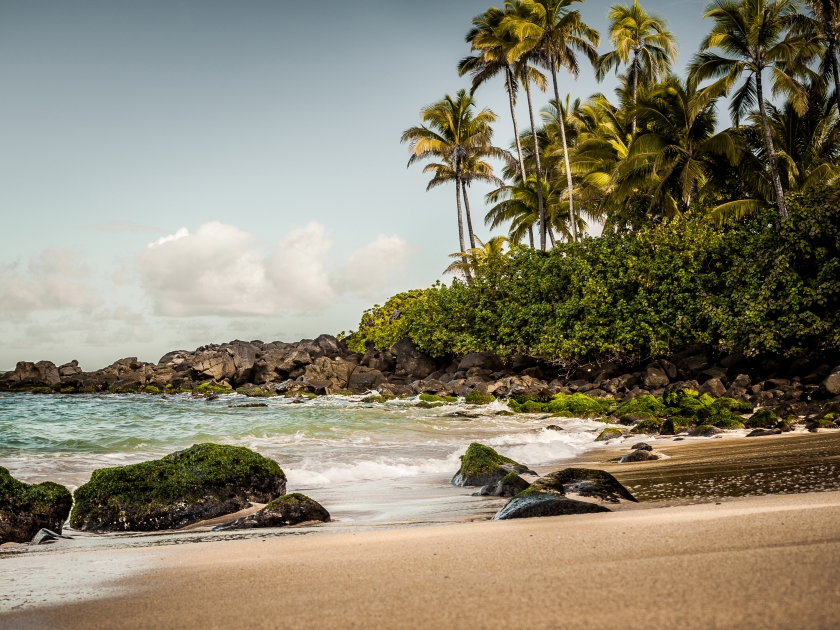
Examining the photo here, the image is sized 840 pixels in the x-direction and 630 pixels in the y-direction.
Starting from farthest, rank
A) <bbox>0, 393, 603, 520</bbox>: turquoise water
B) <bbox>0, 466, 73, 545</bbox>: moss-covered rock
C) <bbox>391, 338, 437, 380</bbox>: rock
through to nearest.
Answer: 1. <bbox>391, 338, 437, 380</bbox>: rock
2. <bbox>0, 393, 603, 520</bbox>: turquoise water
3. <bbox>0, 466, 73, 545</bbox>: moss-covered rock

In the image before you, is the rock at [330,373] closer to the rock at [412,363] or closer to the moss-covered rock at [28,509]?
the rock at [412,363]

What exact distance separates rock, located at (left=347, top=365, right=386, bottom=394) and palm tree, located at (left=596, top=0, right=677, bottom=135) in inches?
705

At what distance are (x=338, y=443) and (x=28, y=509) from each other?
7.42 m

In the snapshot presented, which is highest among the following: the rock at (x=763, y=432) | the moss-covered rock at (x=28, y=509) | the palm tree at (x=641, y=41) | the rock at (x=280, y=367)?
the palm tree at (x=641, y=41)

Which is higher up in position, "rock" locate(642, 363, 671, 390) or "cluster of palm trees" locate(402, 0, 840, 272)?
"cluster of palm trees" locate(402, 0, 840, 272)

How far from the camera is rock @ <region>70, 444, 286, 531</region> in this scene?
550cm

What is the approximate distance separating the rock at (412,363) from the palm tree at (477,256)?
5.19m

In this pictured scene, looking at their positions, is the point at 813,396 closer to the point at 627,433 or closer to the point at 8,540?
the point at 627,433

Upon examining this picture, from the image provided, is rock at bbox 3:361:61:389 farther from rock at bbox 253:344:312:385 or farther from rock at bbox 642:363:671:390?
rock at bbox 642:363:671:390

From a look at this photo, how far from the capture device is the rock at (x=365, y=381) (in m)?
31.6

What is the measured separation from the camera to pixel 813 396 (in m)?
14.3

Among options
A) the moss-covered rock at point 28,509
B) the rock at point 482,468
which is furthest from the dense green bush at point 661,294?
the moss-covered rock at point 28,509

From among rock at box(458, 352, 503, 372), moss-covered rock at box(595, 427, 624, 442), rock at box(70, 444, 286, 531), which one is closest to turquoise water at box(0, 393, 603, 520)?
moss-covered rock at box(595, 427, 624, 442)

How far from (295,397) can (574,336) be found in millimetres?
13009
